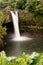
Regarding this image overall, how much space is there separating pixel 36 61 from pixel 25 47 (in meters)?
11.8

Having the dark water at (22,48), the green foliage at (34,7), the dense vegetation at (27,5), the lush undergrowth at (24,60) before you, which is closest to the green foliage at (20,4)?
the dense vegetation at (27,5)

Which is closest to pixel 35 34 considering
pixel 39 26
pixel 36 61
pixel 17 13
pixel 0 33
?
pixel 39 26

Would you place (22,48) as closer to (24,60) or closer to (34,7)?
(34,7)

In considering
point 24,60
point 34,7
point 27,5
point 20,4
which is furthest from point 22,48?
point 24,60

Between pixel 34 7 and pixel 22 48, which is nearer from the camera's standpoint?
pixel 22 48

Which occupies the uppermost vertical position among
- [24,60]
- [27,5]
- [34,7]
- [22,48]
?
[24,60]

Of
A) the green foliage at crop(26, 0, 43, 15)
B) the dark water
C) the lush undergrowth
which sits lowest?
the dark water

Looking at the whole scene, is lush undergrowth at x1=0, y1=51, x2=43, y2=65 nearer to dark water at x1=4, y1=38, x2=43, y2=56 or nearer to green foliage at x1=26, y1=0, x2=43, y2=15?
dark water at x1=4, y1=38, x2=43, y2=56

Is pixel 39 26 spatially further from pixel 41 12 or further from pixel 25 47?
pixel 25 47

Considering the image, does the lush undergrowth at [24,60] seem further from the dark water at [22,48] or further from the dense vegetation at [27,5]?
the dense vegetation at [27,5]

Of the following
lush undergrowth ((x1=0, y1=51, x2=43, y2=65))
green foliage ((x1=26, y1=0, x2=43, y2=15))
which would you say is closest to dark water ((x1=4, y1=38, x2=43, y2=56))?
green foliage ((x1=26, y1=0, x2=43, y2=15))

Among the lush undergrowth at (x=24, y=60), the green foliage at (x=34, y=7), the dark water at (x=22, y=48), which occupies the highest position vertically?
the lush undergrowth at (x=24, y=60)

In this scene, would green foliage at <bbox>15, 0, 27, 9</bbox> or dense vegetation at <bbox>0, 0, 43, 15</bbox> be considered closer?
dense vegetation at <bbox>0, 0, 43, 15</bbox>

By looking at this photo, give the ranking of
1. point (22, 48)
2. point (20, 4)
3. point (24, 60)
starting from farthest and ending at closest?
point (20, 4) → point (22, 48) → point (24, 60)
